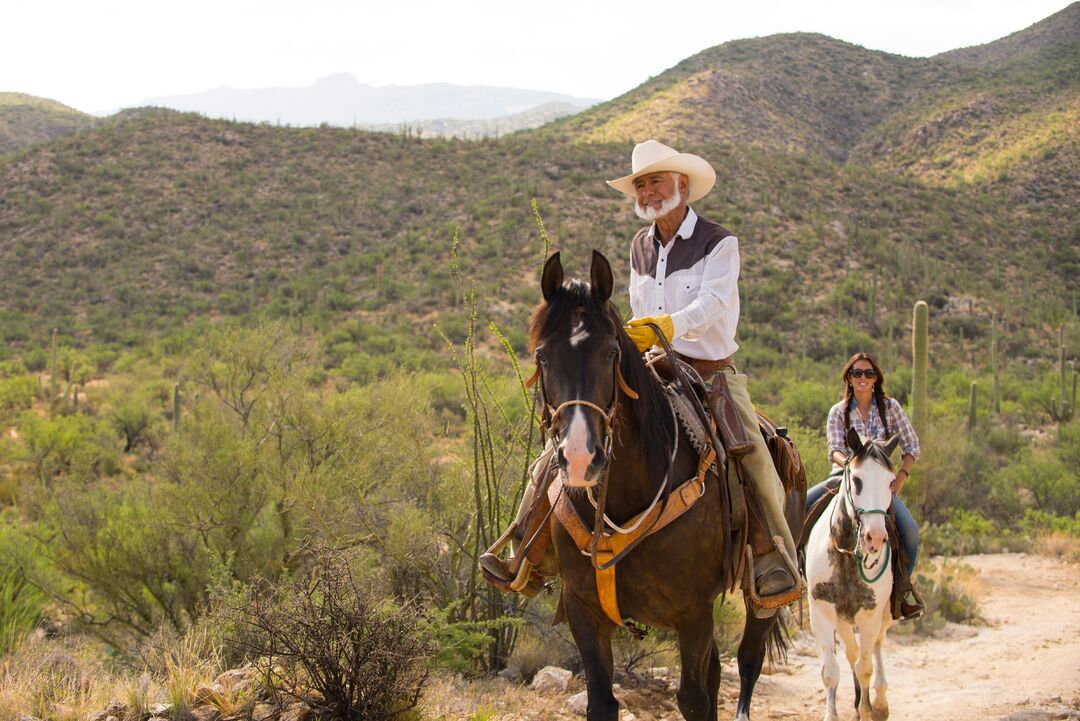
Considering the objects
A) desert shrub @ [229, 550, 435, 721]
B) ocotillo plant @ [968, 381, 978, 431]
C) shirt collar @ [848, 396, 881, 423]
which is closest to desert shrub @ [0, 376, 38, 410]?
desert shrub @ [229, 550, 435, 721]

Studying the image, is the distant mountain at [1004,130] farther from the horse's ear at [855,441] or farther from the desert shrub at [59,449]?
the horse's ear at [855,441]

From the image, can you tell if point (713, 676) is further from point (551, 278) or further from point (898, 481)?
point (898, 481)

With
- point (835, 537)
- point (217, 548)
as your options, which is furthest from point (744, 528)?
point (217, 548)

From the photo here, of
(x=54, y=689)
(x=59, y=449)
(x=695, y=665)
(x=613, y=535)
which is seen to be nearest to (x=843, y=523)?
(x=695, y=665)

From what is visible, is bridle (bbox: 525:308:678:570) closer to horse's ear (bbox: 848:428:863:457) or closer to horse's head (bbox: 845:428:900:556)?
horse's head (bbox: 845:428:900:556)

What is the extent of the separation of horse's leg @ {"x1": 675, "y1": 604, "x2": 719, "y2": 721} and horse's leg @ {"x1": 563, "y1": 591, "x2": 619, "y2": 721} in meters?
0.35

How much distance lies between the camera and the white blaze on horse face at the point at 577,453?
10.8ft

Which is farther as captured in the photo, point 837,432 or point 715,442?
point 837,432

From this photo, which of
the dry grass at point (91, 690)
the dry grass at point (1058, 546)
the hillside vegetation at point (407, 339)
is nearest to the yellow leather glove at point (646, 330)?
the hillside vegetation at point (407, 339)

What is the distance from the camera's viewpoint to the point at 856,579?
6.65 m

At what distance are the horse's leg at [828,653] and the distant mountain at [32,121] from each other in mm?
74224

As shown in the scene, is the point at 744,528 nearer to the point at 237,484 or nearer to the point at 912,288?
the point at 237,484

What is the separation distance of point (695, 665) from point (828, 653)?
9.55ft

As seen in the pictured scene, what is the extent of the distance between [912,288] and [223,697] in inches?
1473
